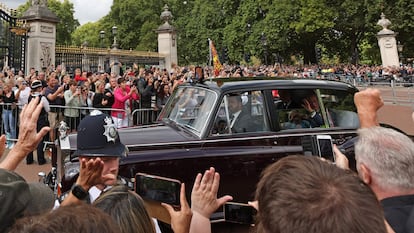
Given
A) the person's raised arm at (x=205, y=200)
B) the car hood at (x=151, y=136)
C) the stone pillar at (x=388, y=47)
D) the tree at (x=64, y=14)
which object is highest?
the tree at (x=64, y=14)

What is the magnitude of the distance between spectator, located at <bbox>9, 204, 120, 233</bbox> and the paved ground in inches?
266

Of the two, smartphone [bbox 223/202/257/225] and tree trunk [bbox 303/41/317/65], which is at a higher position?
tree trunk [bbox 303/41/317/65]

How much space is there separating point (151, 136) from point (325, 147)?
226cm

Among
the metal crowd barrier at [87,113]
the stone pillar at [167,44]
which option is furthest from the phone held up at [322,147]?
the stone pillar at [167,44]

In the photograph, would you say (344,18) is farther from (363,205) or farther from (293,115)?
(363,205)

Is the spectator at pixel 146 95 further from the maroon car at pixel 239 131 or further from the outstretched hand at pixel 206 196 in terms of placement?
the outstretched hand at pixel 206 196

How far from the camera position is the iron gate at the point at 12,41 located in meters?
17.3

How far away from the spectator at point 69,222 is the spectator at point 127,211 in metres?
0.30

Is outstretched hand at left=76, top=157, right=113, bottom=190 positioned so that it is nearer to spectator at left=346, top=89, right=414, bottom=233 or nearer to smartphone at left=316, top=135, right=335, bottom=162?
spectator at left=346, top=89, right=414, bottom=233

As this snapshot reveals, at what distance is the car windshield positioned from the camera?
4.82 m

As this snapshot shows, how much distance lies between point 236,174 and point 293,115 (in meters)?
1.26

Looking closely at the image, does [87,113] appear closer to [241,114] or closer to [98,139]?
[241,114]

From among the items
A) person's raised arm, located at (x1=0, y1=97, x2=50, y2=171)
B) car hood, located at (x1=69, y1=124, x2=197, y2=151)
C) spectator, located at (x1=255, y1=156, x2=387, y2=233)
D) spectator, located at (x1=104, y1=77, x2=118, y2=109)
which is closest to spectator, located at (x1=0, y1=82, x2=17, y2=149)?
spectator, located at (x1=104, y1=77, x2=118, y2=109)

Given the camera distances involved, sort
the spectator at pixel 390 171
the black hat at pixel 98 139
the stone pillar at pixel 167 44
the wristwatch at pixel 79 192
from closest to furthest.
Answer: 1. the wristwatch at pixel 79 192
2. the spectator at pixel 390 171
3. the black hat at pixel 98 139
4. the stone pillar at pixel 167 44
